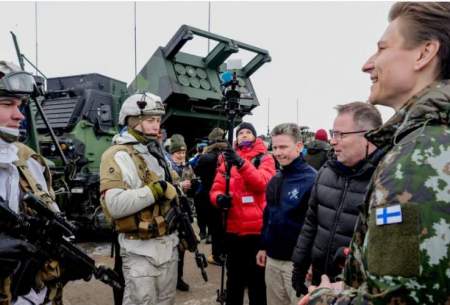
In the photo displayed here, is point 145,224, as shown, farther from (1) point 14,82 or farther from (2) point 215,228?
(2) point 215,228

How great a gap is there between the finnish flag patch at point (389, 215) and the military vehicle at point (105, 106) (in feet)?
17.3

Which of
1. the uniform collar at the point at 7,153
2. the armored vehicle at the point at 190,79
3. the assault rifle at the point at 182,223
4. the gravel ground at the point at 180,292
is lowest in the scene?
the gravel ground at the point at 180,292

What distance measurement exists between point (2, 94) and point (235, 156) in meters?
1.89

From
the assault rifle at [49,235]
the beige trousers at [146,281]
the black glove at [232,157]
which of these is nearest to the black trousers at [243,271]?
the black glove at [232,157]

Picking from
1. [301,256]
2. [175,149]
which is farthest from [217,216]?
[301,256]

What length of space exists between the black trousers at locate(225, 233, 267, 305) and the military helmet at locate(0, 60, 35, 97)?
2243mm

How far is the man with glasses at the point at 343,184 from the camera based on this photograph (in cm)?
220

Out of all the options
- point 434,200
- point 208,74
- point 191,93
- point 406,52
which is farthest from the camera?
point 208,74

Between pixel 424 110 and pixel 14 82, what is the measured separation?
2153mm

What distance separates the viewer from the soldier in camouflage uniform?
0.90 metres

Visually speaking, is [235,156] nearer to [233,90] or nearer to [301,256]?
[233,90]

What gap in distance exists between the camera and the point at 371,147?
224cm

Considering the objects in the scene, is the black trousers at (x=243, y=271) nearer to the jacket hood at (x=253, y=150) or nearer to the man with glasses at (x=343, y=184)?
the jacket hood at (x=253, y=150)

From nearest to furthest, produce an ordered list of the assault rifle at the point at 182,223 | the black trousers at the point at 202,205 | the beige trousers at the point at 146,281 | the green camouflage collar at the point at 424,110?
the green camouflage collar at the point at 424,110 < the beige trousers at the point at 146,281 < the assault rifle at the point at 182,223 < the black trousers at the point at 202,205
